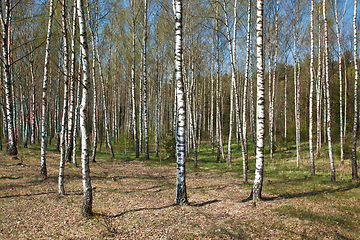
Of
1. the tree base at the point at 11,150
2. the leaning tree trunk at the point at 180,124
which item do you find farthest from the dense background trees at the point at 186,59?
the leaning tree trunk at the point at 180,124

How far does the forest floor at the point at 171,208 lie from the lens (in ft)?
15.4

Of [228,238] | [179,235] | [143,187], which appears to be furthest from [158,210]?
[143,187]

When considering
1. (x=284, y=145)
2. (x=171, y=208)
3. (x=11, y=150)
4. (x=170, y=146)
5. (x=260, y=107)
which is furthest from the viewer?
(x=284, y=145)

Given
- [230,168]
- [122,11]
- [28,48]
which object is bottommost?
[230,168]

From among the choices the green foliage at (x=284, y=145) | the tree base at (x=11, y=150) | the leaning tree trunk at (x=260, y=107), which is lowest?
the green foliage at (x=284, y=145)

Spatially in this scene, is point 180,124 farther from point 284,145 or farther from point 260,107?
point 284,145

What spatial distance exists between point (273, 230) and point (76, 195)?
6.08 m

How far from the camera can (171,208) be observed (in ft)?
20.1

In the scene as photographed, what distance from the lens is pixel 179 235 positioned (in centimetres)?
449

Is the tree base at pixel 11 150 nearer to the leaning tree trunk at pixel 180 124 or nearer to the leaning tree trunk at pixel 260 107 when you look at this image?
the leaning tree trunk at pixel 180 124

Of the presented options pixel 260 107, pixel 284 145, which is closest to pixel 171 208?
pixel 260 107

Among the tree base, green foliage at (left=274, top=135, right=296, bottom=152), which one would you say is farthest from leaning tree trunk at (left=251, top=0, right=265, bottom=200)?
green foliage at (left=274, top=135, right=296, bottom=152)

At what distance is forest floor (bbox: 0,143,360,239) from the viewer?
15.4ft

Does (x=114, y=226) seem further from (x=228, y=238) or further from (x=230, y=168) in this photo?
(x=230, y=168)
